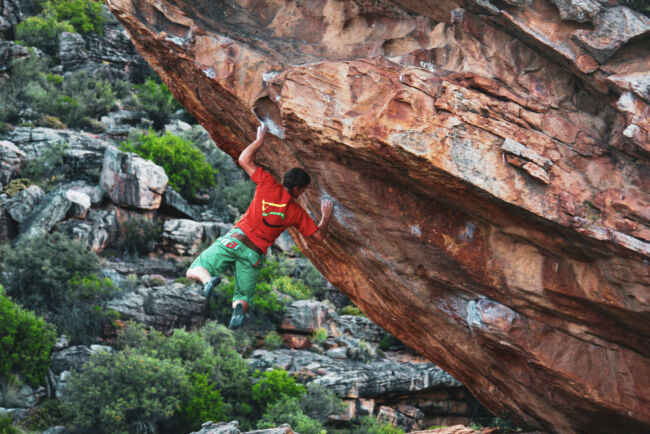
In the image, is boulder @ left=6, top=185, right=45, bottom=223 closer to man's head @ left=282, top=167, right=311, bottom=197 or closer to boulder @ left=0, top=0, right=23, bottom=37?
boulder @ left=0, top=0, right=23, bottom=37

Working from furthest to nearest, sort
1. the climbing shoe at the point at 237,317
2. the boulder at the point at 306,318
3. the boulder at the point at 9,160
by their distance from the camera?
1. the boulder at the point at 9,160
2. the boulder at the point at 306,318
3. the climbing shoe at the point at 237,317

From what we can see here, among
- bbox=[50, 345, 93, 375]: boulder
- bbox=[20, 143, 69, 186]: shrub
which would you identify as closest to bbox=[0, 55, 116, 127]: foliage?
bbox=[20, 143, 69, 186]: shrub

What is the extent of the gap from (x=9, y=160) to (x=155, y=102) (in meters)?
14.3

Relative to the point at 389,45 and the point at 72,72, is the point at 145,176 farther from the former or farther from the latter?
the point at 389,45

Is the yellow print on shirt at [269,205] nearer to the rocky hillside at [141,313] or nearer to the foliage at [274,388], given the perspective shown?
the rocky hillside at [141,313]

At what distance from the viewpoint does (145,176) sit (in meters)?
30.2

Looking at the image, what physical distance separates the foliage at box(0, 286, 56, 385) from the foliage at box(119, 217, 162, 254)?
7.72m

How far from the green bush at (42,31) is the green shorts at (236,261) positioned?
40784 mm

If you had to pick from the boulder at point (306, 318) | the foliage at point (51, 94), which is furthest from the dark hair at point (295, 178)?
the foliage at point (51, 94)

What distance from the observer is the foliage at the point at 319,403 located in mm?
22145

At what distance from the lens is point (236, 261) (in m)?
7.89

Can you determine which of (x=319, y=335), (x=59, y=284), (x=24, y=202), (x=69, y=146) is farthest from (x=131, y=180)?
(x=319, y=335)

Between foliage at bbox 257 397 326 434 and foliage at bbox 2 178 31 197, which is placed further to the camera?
foliage at bbox 2 178 31 197

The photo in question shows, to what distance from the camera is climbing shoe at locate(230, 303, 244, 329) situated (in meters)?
7.36
